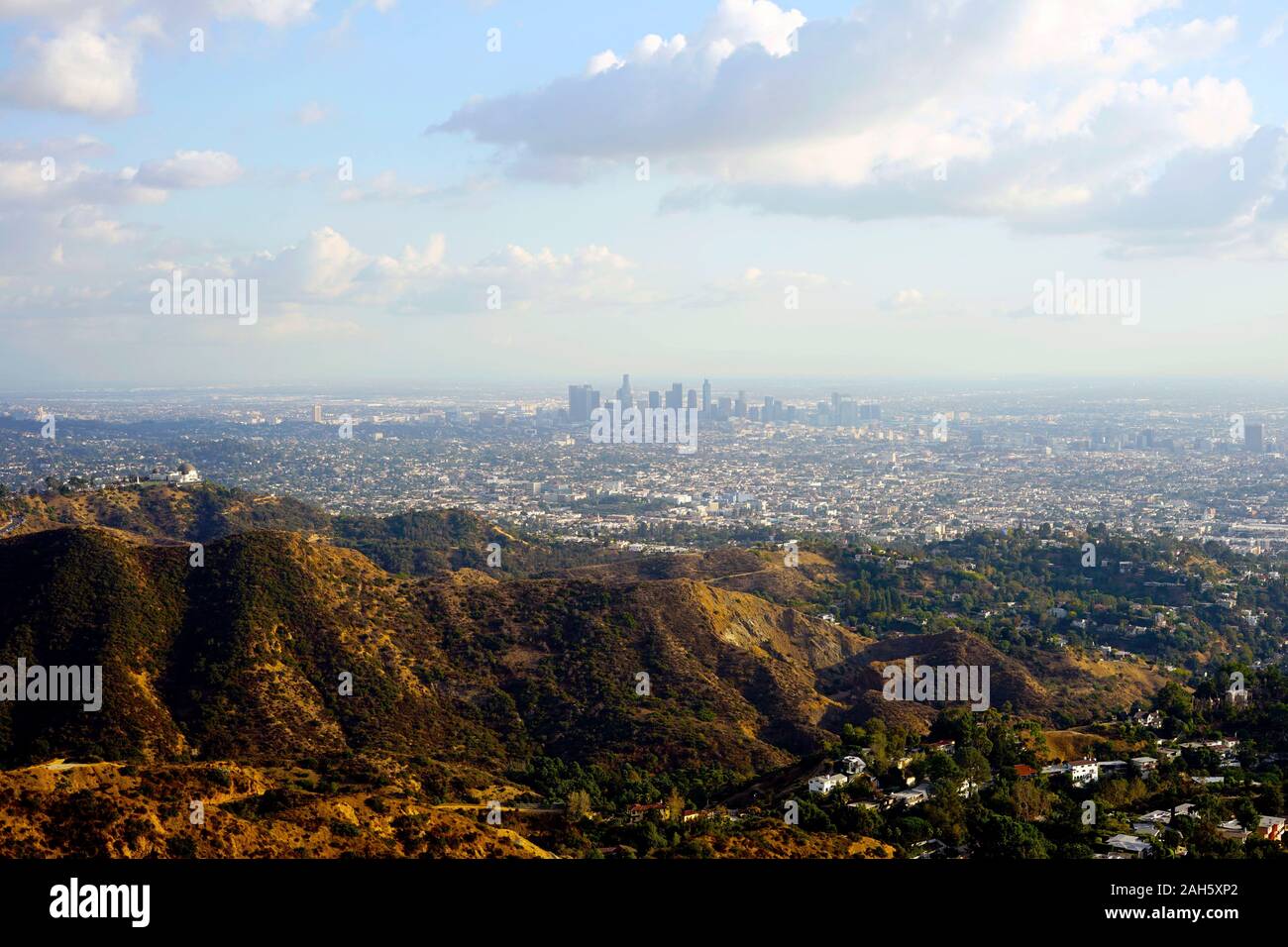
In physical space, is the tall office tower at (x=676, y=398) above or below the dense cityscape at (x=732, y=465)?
above

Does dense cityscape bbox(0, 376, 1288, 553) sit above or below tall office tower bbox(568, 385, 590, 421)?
below

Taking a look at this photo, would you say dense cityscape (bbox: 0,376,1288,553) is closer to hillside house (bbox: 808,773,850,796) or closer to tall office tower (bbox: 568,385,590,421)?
tall office tower (bbox: 568,385,590,421)
